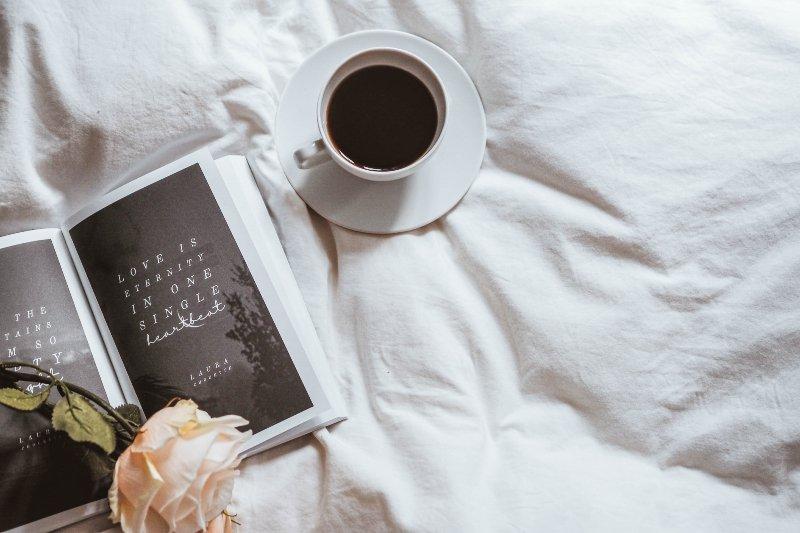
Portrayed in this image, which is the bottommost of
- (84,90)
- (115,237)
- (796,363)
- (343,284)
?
(796,363)

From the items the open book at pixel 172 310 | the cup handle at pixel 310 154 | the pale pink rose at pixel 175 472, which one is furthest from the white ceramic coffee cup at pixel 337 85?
the pale pink rose at pixel 175 472

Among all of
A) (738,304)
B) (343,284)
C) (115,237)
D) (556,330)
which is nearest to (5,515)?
(115,237)

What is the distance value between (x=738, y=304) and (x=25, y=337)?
762 millimetres

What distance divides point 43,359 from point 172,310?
14 centimetres

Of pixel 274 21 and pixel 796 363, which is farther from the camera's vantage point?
pixel 274 21

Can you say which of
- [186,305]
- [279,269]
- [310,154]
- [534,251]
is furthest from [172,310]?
[534,251]

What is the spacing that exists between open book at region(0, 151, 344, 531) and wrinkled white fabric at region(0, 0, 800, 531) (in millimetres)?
44

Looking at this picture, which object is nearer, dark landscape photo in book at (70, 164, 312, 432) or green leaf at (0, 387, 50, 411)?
green leaf at (0, 387, 50, 411)

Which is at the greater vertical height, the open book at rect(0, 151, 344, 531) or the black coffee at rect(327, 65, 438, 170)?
the black coffee at rect(327, 65, 438, 170)

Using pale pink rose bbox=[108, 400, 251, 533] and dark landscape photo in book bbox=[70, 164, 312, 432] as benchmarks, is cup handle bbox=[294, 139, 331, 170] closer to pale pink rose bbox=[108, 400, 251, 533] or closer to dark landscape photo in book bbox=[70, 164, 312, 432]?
dark landscape photo in book bbox=[70, 164, 312, 432]

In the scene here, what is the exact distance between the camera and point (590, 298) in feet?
2.18

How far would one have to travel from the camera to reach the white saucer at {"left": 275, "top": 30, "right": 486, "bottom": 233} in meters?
0.69

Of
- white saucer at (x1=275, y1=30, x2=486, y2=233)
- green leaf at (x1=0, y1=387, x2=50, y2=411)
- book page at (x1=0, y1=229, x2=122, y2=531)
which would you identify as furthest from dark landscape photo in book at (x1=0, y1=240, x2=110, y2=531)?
white saucer at (x1=275, y1=30, x2=486, y2=233)

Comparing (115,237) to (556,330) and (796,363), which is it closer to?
(556,330)
